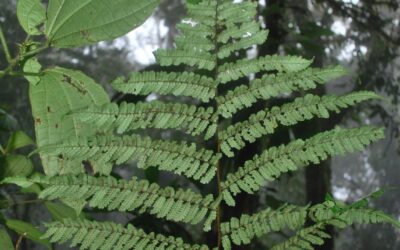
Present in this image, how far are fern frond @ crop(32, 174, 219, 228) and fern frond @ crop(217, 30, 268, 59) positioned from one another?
0.22m

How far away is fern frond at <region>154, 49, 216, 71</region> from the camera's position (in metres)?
0.70

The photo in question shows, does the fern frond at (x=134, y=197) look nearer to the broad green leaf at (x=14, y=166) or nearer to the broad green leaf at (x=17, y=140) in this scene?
the broad green leaf at (x=14, y=166)

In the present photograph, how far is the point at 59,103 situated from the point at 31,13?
0.16 meters

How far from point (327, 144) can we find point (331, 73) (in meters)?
0.10

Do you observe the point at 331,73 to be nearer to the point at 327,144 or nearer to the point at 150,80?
the point at 327,144

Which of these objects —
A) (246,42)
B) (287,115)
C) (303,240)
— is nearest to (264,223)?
(303,240)

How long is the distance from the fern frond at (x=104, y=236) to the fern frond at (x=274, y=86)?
206 millimetres

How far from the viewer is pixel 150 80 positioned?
2.30 feet

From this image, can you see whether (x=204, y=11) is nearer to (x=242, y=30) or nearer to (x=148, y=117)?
(x=242, y=30)

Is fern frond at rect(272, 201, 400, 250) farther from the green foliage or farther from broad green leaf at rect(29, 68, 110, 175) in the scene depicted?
broad green leaf at rect(29, 68, 110, 175)

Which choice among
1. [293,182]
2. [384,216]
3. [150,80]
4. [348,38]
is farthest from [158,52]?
[293,182]

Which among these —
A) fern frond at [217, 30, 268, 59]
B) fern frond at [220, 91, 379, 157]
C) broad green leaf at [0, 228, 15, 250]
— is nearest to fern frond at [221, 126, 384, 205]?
fern frond at [220, 91, 379, 157]

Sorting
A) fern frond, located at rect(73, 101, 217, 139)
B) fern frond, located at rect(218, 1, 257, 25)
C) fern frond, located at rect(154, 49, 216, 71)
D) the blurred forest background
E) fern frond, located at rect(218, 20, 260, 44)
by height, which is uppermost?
fern frond, located at rect(218, 1, 257, 25)

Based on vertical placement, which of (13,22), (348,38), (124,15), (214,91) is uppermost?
(124,15)
